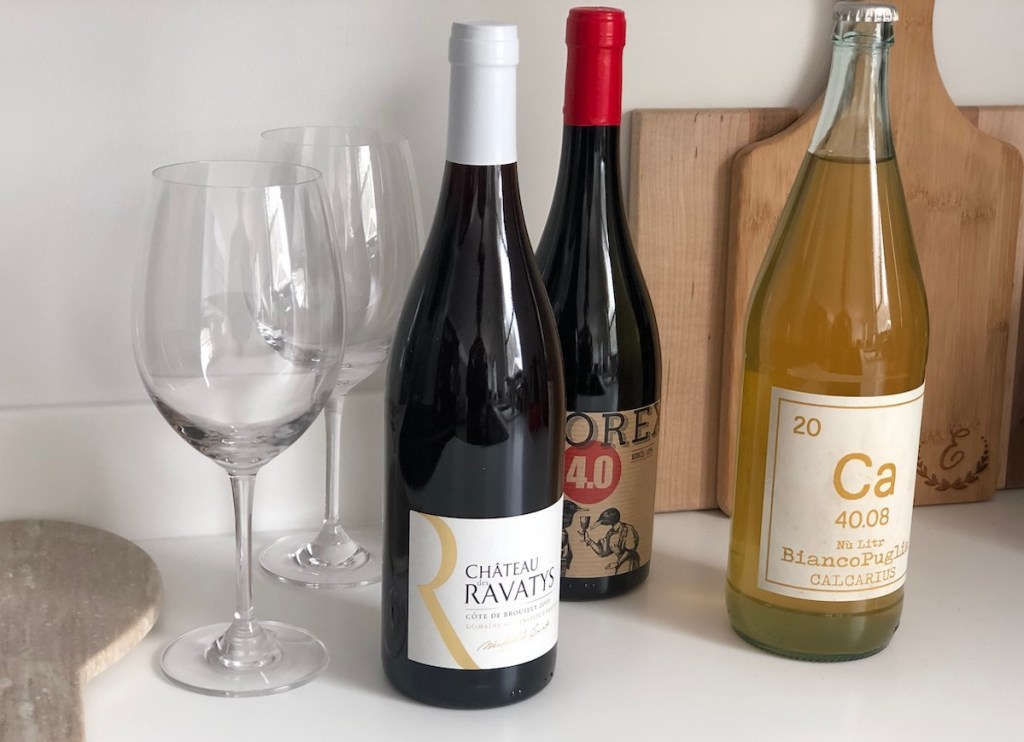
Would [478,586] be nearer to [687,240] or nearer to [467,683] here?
[467,683]

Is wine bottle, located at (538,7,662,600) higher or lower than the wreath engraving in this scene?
higher

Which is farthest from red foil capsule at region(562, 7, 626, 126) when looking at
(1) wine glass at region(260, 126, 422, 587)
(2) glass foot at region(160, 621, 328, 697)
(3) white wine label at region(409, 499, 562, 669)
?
(2) glass foot at region(160, 621, 328, 697)

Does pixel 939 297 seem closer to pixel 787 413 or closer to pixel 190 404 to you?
pixel 787 413

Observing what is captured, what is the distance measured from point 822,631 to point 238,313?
37 centimetres

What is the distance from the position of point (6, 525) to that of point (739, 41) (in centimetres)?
61

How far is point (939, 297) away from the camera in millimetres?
941

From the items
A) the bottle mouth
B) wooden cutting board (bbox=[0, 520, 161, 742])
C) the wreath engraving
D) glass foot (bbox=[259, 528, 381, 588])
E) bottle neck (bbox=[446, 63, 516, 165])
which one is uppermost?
the bottle mouth

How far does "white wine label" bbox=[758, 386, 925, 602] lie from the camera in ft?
2.25

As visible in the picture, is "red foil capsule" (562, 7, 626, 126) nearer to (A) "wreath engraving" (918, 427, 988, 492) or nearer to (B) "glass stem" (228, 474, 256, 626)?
(B) "glass stem" (228, 474, 256, 626)

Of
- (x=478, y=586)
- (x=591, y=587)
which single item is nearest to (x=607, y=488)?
(x=591, y=587)

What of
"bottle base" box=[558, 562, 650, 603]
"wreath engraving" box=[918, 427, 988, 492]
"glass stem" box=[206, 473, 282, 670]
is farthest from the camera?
"wreath engraving" box=[918, 427, 988, 492]

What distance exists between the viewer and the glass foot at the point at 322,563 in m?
0.82

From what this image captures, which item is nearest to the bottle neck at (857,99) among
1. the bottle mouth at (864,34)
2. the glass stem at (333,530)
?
the bottle mouth at (864,34)

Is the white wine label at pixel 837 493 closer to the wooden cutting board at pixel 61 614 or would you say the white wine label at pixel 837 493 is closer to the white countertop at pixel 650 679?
the white countertop at pixel 650 679
